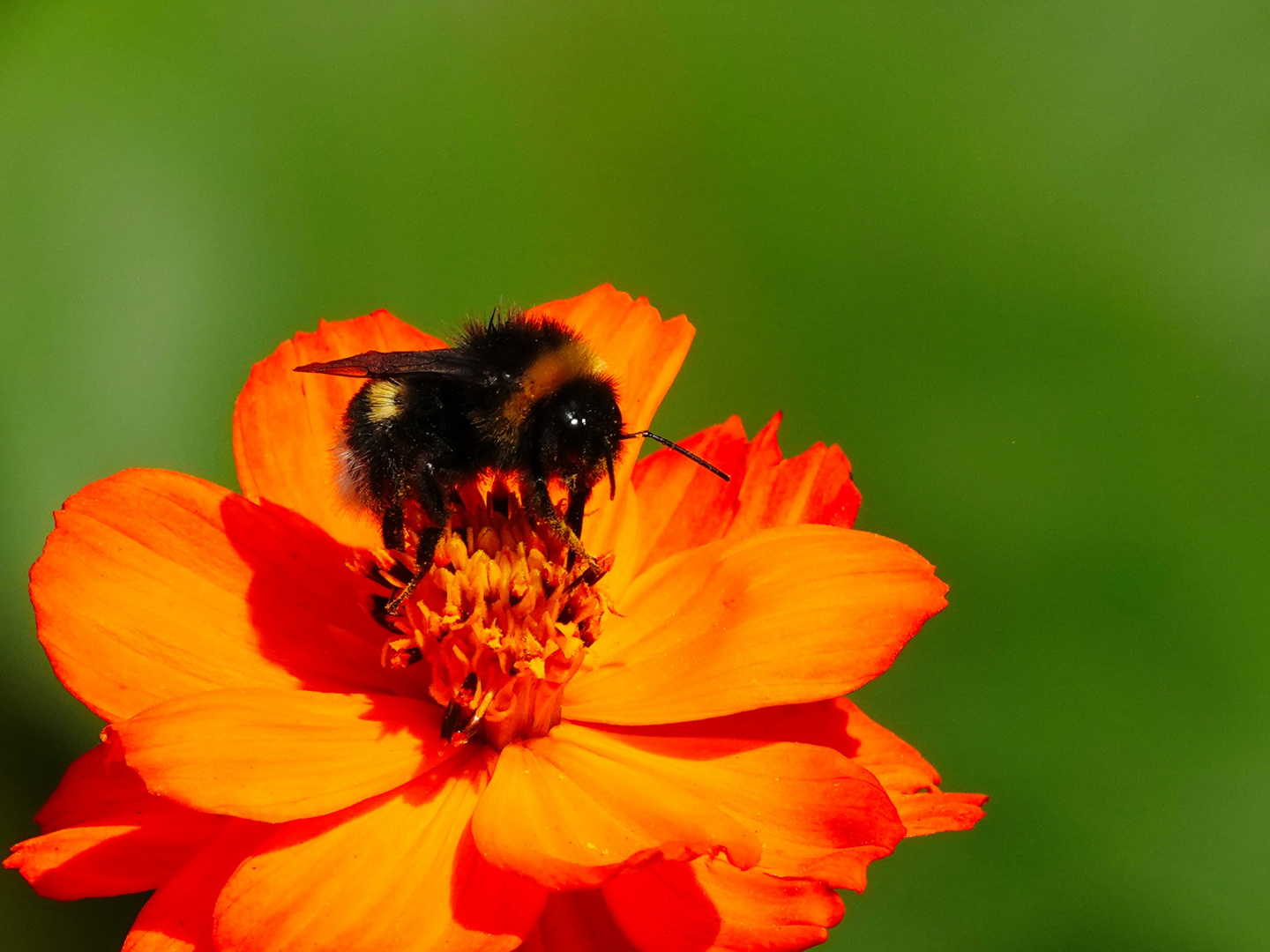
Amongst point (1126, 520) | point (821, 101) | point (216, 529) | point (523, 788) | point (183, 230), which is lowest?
point (523, 788)

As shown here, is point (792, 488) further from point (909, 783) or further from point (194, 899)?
point (194, 899)

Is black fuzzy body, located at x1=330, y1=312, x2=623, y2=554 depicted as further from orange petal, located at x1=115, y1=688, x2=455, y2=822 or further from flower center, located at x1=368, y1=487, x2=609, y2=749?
orange petal, located at x1=115, y1=688, x2=455, y2=822

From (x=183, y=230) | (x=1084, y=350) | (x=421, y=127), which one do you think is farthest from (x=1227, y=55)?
(x=183, y=230)

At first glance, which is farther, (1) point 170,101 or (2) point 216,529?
(1) point 170,101

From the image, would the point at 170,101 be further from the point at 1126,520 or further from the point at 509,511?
the point at 1126,520

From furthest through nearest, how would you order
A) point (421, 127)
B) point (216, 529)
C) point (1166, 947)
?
1. point (421, 127)
2. point (1166, 947)
3. point (216, 529)

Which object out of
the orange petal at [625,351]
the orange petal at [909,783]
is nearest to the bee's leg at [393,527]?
the orange petal at [625,351]

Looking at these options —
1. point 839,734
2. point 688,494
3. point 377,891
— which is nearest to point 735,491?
point 688,494
